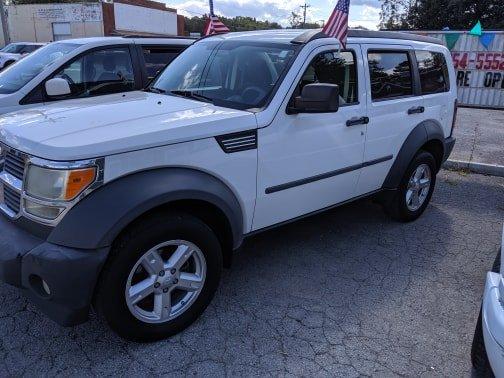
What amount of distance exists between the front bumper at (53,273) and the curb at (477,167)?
593 centimetres

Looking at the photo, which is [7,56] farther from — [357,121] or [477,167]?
[357,121]

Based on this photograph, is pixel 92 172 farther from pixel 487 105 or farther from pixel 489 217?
pixel 487 105

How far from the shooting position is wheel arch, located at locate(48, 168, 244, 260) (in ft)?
7.93

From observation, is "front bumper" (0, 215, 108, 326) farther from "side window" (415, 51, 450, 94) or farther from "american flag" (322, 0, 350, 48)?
"side window" (415, 51, 450, 94)


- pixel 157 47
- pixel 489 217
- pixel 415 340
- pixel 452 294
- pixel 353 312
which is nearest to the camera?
pixel 415 340

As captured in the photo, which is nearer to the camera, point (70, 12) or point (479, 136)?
point (479, 136)

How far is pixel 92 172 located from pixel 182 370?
4.05ft

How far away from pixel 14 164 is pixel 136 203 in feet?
2.76

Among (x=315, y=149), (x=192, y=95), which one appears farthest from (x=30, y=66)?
(x=315, y=149)

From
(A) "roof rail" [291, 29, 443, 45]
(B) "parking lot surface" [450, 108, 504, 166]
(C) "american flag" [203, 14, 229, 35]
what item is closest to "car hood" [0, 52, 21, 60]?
(C) "american flag" [203, 14, 229, 35]

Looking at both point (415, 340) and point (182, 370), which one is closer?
point (182, 370)

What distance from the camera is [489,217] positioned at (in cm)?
511

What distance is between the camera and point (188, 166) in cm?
280

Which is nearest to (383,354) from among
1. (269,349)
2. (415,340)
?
(415,340)
